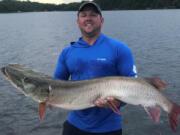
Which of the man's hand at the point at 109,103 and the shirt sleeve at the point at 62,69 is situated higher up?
the shirt sleeve at the point at 62,69

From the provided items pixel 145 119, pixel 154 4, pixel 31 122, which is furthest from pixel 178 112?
pixel 154 4

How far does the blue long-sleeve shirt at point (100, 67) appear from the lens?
4.13 metres

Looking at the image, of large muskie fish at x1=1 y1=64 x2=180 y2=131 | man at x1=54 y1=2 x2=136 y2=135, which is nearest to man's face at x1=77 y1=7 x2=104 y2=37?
man at x1=54 y1=2 x2=136 y2=135

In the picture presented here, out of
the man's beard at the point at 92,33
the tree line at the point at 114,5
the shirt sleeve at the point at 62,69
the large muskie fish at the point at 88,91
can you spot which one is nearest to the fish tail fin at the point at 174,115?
the large muskie fish at the point at 88,91

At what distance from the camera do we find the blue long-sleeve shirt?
4133 millimetres

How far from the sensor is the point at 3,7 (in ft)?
507

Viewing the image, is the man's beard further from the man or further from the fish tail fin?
the fish tail fin

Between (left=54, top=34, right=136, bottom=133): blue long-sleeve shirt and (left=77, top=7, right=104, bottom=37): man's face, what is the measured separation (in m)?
0.16

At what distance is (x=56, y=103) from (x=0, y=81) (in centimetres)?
1241

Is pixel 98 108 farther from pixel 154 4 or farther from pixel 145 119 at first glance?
pixel 154 4

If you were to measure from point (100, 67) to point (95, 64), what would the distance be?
98 millimetres

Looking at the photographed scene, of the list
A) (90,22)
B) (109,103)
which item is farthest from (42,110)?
(90,22)

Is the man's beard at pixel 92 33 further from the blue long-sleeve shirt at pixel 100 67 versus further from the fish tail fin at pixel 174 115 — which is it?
the fish tail fin at pixel 174 115

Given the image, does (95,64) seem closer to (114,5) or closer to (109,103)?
(109,103)
